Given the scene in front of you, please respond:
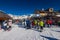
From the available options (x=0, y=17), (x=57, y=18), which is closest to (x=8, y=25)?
(x=0, y=17)

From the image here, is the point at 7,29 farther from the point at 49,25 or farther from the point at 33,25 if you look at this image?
the point at 49,25

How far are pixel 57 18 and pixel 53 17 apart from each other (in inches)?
82.9

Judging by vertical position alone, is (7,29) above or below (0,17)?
below

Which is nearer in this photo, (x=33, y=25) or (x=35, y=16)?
(x=33, y=25)

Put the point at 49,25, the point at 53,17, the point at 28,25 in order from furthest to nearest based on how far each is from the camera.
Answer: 1. the point at 53,17
2. the point at 49,25
3. the point at 28,25

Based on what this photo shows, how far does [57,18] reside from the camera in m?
42.8

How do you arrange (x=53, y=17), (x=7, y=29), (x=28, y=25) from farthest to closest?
(x=53, y=17) < (x=28, y=25) < (x=7, y=29)

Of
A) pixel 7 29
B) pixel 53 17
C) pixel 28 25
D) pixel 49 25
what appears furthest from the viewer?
pixel 53 17

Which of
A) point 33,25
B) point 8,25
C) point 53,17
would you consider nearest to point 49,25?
point 33,25

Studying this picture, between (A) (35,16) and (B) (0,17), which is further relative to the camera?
(A) (35,16)

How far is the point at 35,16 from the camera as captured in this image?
41094 mm

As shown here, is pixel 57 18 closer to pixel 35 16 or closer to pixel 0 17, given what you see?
pixel 35 16

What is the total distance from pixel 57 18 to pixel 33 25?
1506 cm

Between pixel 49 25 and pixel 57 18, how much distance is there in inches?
503
